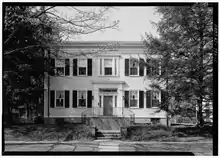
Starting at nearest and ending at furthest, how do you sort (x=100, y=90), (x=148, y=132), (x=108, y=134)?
(x=148, y=132), (x=108, y=134), (x=100, y=90)

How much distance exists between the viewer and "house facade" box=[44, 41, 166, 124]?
1139 centimetres

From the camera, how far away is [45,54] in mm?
9141

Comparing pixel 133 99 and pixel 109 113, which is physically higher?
pixel 133 99

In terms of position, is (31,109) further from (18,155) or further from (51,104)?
(18,155)

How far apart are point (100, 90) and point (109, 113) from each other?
1.05 meters

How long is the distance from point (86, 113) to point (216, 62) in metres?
6.50

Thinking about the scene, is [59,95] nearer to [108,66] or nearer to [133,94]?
[108,66]

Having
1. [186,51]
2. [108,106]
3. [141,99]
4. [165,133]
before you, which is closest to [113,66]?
[108,106]

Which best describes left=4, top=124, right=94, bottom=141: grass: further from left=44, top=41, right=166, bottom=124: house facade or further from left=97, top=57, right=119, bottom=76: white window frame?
left=97, top=57, right=119, bottom=76: white window frame

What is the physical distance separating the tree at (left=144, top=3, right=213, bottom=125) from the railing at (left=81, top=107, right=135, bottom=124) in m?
2.33

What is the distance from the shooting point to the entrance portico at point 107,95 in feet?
38.1

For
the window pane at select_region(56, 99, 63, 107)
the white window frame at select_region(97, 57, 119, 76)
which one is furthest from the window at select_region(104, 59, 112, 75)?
the window pane at select_region(56, 99, 63, 107)

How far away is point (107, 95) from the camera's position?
11836 mm

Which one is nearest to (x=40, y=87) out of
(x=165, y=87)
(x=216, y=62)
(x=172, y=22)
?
(x=165, y=87)
